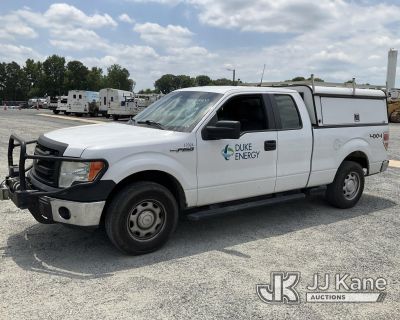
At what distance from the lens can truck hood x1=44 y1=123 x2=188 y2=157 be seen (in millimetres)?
4484

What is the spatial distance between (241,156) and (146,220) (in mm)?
1440

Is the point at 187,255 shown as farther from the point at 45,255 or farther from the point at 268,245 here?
the point at 45,255

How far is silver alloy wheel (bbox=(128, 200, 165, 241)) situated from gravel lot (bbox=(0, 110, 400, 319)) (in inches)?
9.8

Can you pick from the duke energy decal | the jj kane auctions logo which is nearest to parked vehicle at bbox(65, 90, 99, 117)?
the duke energy decal

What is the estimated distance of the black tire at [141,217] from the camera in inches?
179

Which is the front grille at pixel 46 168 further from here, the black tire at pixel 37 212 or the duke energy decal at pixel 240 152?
the duke energy decal at pixel 240 152

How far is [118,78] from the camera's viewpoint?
102 metres

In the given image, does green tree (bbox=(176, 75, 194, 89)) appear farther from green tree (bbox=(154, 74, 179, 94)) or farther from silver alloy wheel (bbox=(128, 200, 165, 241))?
silver alloy wheel (bbox=(128, 200, 165, 241))

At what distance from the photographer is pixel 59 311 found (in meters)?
3.55

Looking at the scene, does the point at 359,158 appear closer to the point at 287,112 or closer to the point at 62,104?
the point at 287,112

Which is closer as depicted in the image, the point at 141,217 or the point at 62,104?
the point at 141,217

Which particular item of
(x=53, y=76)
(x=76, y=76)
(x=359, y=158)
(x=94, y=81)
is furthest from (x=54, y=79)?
(x=359, y=158)

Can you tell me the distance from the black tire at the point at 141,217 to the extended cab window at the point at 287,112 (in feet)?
6.58

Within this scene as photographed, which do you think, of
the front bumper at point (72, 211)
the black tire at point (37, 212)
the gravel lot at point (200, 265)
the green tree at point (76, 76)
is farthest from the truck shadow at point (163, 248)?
the green tree at point (76, 76)
